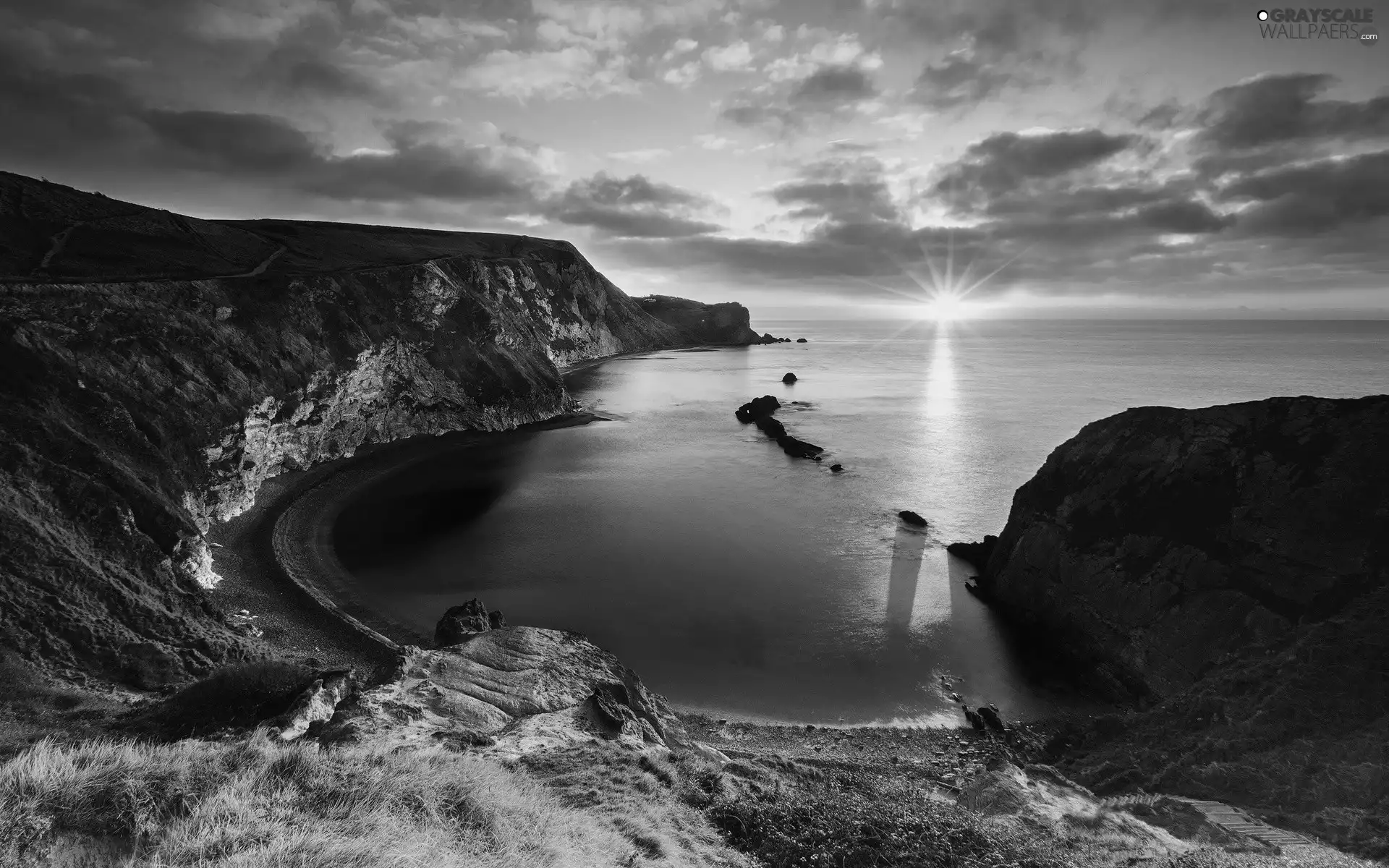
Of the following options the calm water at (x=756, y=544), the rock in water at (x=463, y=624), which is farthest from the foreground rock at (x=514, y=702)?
the calm water at (x=756, y=544)

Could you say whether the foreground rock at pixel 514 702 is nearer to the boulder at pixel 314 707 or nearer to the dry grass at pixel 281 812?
the boulder at pixel 314 707

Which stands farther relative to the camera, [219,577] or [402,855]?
[219,577]

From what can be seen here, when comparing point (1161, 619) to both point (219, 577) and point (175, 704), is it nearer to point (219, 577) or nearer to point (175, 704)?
point (175, 704)

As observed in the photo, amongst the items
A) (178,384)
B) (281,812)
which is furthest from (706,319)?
(281,812)

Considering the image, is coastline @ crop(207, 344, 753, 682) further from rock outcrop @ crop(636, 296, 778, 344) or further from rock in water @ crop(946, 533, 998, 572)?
rock outcrop @ crop(636, 296, 778, 344)

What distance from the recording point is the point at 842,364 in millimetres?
142625

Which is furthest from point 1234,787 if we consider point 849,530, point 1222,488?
point 849,530

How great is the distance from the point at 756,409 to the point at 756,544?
41579 millimetres

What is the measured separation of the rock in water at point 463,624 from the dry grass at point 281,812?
11431mm

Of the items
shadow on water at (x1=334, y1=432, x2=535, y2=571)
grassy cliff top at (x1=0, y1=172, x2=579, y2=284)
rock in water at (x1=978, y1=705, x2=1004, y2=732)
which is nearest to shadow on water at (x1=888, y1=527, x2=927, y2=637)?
rock in water at (x1=978, y1=705, x2=1004, y2=732)

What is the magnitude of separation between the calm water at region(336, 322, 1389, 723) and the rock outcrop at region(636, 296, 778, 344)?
359 feet

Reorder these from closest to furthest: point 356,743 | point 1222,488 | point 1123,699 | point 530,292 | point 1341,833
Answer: point 1341,833 → point 356,743 → point 1123,699 → point 1222,488 → point 530,292

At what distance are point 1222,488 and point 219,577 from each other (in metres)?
42.6

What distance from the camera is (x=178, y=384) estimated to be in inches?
1395
